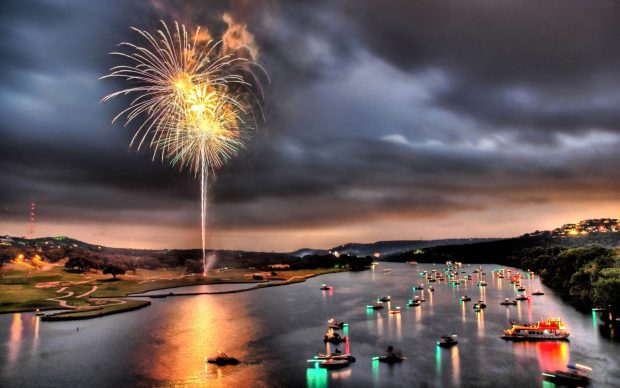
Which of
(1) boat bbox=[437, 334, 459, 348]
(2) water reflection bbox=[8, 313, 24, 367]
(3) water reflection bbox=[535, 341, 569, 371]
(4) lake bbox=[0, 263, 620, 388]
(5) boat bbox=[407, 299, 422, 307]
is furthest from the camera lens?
(5) boat bbox=[407, 299, 422, 307]

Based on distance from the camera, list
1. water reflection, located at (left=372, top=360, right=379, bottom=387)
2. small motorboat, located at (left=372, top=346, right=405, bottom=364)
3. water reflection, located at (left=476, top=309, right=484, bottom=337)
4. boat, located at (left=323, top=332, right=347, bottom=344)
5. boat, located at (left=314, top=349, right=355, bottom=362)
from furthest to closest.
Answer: water reflection, located at (left=476, top=309, right=484, bottom=337) → boat, located at (left=323, top=332, right=347, bottom=344) → small motorboat, located at (left=372, top=346, right=405, bottom=364) → boat, located at (left=314, top=349, right=355, bottom=362) → water reflection, located at (left=372, top=360, right=379, bottom=387)

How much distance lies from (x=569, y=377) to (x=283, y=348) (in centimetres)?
4294

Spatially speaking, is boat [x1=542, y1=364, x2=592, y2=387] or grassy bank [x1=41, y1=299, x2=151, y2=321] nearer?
boat [x1=542, y1=364, x2=592, y2=387]

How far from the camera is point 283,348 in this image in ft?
240

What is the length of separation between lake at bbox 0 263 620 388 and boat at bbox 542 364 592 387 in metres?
1.49

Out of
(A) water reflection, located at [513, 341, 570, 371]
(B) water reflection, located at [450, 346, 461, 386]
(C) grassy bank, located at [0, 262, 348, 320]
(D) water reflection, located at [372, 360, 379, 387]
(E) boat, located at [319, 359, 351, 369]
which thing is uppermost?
(C) grassy bank, located at [0, 262, 348, 320]

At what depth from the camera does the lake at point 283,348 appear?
56.2 meters

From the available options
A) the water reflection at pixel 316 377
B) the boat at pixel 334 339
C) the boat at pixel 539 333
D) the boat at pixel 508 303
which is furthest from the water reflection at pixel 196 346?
the boat at pixel 508 303

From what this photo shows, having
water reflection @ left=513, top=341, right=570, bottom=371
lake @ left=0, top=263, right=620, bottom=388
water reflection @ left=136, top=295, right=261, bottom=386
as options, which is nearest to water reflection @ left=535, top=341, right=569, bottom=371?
water reflection @ left=513, top=341, right=570, bottom=371

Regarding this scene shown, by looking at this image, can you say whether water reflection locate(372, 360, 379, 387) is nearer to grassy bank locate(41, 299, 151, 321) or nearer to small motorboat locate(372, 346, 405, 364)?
small motorboat locate(372, 346, 405, 364)

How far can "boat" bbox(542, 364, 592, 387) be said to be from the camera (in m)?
53.4

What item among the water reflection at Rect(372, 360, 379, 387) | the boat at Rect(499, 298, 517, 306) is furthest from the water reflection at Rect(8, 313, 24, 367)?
the boat at Rect(499, 298, 517, 306)

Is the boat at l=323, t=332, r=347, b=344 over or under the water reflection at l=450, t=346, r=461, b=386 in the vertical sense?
over

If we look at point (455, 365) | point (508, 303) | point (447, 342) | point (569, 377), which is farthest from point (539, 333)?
point (508, 303)
